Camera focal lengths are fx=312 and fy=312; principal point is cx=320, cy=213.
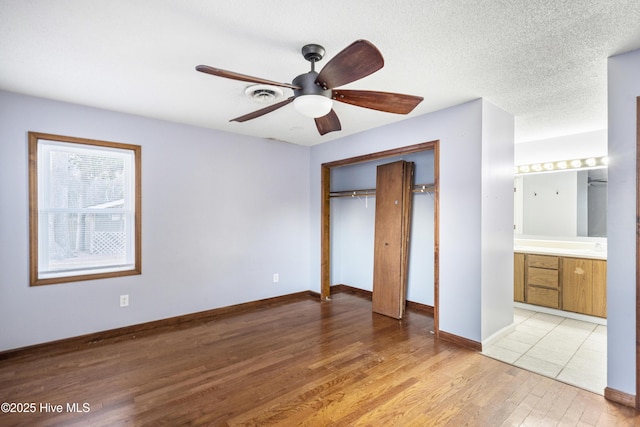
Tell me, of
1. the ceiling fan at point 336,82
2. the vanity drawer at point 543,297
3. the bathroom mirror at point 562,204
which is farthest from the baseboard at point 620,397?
the bathroom mirror at point 562,204

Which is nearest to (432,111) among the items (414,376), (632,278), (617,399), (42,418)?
(632,278)

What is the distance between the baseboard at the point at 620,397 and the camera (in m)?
2.13

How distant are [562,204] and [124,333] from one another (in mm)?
5863

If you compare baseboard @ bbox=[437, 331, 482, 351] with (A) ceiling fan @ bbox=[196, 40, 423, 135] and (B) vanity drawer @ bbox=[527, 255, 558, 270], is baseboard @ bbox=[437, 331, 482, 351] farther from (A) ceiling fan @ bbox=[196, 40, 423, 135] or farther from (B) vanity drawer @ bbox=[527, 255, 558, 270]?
(A) ceiling fan @ bbox=[196, 40, 423, 135]

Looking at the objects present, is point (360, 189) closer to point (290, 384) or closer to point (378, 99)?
point (378, 99)

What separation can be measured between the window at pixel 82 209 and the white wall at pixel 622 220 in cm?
435

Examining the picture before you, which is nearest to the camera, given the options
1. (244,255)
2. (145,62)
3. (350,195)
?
(145,62)

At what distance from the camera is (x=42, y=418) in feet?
6.57

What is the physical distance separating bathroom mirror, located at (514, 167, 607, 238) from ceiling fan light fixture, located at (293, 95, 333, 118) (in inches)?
163

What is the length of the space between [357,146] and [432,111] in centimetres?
118

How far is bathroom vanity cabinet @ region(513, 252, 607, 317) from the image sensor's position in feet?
12.4

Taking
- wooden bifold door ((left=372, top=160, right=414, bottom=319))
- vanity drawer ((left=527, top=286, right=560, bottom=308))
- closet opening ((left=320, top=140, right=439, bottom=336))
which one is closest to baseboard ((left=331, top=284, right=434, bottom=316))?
closet opening ((left=320, top=140, right=439, bottom=336))

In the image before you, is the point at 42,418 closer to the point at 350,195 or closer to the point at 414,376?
the point at 414,376

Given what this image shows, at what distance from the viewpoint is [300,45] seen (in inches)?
81.5
